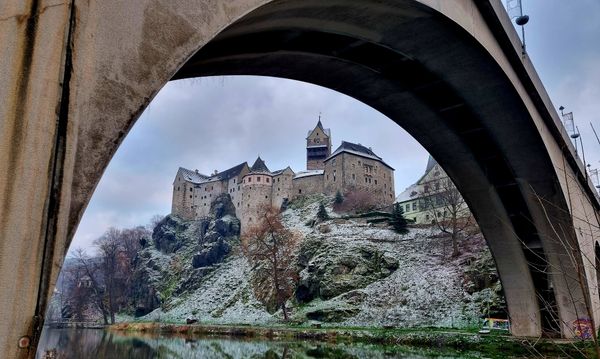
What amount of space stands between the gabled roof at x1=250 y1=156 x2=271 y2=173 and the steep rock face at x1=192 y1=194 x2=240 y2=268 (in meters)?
6.40

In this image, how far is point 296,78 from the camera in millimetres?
8398

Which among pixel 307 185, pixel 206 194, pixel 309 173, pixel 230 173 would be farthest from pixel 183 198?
pixel 309 173

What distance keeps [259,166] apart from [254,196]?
271 inches

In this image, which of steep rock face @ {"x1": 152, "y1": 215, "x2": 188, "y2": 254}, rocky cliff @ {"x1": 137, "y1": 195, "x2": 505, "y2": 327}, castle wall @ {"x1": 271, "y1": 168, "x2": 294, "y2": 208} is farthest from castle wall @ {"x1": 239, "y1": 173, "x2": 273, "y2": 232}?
steep rock face @ {"x1": 152, "y1": 215, "x2": 188, "y2": 254}

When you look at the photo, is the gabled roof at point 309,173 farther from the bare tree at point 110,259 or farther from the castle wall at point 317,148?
the bare tree at point 110,259

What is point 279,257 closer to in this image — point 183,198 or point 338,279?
point 338,279

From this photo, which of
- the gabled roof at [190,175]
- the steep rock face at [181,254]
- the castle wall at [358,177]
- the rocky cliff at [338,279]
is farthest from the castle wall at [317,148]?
the gabled roof at [190,175]

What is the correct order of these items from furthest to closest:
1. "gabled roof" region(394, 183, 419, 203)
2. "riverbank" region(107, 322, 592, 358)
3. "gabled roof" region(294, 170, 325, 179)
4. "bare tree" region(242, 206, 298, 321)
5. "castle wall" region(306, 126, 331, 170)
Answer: "castle wall" region(306, 126, 331, 170) → "gabled roof" region(294, 170, 325, 179) → "gabled roof" region(394, 183, 419, 203) → "bare tree" region(242, 206, 298, 321) → "riverbank" region(107, 322, 592, 358)

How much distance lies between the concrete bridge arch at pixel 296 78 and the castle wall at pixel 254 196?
53.2 meters

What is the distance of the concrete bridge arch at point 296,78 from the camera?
6.60 feet

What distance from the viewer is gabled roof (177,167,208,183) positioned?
78.1 m

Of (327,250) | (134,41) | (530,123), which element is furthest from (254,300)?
(134,41)

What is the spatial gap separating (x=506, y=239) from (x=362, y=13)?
11.3 metres

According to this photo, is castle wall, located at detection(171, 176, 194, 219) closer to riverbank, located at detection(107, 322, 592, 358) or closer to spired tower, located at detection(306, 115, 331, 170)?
spired tower, located at detection(306, 115, 331, 170)
